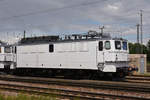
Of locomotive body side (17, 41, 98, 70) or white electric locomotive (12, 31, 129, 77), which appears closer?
white electric locomotive (12, 31, 129, 77)

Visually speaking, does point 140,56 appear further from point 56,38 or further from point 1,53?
point 1,53

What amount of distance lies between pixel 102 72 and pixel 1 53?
12003 mm

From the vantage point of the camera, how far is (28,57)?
22.6m

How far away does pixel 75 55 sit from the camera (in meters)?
19.4

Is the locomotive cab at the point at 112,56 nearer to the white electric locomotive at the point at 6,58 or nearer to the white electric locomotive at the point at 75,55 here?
the white electric locomotive at the point at 75,55

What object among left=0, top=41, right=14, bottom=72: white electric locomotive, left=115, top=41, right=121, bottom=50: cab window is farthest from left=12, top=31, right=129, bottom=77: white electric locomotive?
left=0, top=41, right=14, bottom=72: white electric locomotive

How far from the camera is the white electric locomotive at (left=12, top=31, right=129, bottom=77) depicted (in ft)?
58.5

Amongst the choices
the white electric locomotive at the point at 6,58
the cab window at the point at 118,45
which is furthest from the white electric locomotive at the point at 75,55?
the white electric locomotive at the point at 6,58

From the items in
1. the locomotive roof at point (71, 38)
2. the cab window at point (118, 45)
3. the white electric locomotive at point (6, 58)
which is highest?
the locomotive roof at point (71, 38)

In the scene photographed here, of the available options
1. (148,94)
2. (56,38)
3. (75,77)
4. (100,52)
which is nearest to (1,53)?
(56,38)

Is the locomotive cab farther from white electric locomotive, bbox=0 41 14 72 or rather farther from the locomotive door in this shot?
white electric locomotive, bbox=0 41 14 72

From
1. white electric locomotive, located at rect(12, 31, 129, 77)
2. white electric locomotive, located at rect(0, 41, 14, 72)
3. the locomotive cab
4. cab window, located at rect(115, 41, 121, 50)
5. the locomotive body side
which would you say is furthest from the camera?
white electric locomotive, located at rect(0, 41, 14, 72)

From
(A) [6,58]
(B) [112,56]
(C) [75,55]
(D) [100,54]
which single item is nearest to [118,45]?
(B) [112,56]

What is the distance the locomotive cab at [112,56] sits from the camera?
17.5 meters
